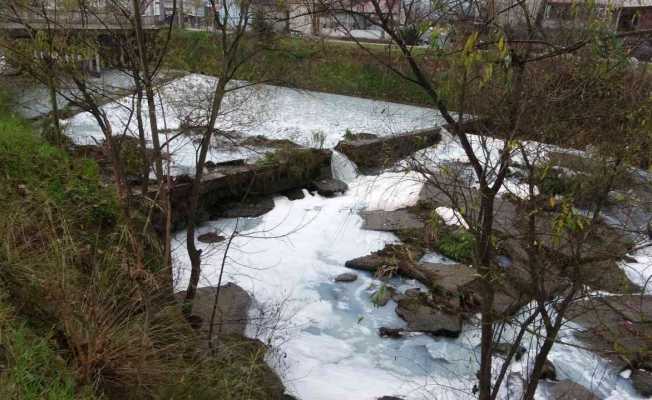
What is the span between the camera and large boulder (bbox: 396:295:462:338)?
6215mm

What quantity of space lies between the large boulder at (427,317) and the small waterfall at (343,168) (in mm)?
4485

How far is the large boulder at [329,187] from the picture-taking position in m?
10.0

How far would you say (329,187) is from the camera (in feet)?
33.1

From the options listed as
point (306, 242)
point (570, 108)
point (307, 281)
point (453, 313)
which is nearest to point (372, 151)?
point (306, 242)

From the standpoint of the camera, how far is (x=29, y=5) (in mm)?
4996

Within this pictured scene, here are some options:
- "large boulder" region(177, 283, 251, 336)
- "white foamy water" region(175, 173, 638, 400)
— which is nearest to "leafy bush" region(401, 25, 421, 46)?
"white foamy water" region(175, 173, 638, 400)

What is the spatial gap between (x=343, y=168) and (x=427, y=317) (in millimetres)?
5124

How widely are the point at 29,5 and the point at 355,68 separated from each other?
47.0 ft

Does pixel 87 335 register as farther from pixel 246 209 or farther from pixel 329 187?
pixel 329 187

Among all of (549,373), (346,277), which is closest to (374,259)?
(346,277)

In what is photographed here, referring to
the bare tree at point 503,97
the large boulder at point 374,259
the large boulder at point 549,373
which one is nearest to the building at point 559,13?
the bare tree at point 503,97

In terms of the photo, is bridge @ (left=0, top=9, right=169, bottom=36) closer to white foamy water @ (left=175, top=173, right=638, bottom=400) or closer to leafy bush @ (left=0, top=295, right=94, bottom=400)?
white foamy water @ (left=175, top=173, right=638, bottom=400)

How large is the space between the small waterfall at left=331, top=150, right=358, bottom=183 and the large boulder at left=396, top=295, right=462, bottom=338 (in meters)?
4.49

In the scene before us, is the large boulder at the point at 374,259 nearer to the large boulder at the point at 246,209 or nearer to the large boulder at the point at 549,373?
the large boulder at the point at 246,209
